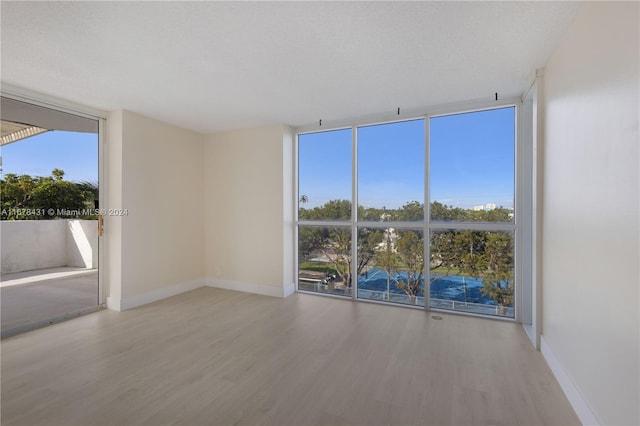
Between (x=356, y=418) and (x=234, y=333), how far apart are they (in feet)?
5.51

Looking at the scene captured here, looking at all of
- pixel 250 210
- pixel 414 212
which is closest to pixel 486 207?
pixel 414 212

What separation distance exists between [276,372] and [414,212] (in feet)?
8.57

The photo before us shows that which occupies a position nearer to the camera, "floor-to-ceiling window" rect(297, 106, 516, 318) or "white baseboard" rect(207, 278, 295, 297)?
"floor-to-ceiling window" rect(297, 106, 516, 318)

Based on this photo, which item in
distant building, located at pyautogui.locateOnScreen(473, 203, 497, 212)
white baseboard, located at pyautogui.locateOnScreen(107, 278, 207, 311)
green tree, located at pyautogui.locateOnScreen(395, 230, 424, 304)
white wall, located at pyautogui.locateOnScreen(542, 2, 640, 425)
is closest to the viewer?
white wall, located at pyautogui.locateOnScreen(542, 2, 640, 425)

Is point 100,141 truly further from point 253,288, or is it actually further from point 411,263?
point 411,263

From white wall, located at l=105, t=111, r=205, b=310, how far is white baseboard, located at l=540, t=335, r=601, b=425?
14.9 ft

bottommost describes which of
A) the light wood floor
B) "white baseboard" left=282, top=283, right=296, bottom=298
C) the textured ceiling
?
the light wood floor

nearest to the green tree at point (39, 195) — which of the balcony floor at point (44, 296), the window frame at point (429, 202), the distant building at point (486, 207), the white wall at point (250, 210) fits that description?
the balcony floor at point (44, 296)

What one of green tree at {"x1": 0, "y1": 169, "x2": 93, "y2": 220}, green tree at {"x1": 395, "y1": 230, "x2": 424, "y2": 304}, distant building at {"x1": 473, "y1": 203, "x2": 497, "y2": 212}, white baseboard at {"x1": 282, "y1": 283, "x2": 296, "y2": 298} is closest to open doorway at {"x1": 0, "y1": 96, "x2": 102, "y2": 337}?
green tree at {"x1": 0, "y1": 169, "x2": 93, "y2": 220}

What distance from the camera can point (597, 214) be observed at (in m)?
1.65

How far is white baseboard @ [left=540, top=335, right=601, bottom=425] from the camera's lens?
1.68 m

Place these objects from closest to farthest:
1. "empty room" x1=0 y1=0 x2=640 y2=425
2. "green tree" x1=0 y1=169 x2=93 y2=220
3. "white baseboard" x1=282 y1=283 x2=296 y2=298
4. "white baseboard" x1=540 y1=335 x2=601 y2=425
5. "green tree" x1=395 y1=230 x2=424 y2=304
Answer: "white baseboard" x1=540 y1=335 x2=601 y2=425
"empty room" x1=0 y1=0 x2=640 y2=425
"green tree" x1=0 y1=169 x2=93 y2=220
"green tree" x1=395 y1=230 x2=424 y2=304
"white baseboard" x1=282 y1=283 x2=296 y2=298

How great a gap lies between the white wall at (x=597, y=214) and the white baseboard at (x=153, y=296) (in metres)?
4.56

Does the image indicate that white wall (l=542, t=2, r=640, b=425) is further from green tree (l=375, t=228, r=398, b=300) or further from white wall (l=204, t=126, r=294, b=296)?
white wall (l=204, t=126, r=294, b=296)
